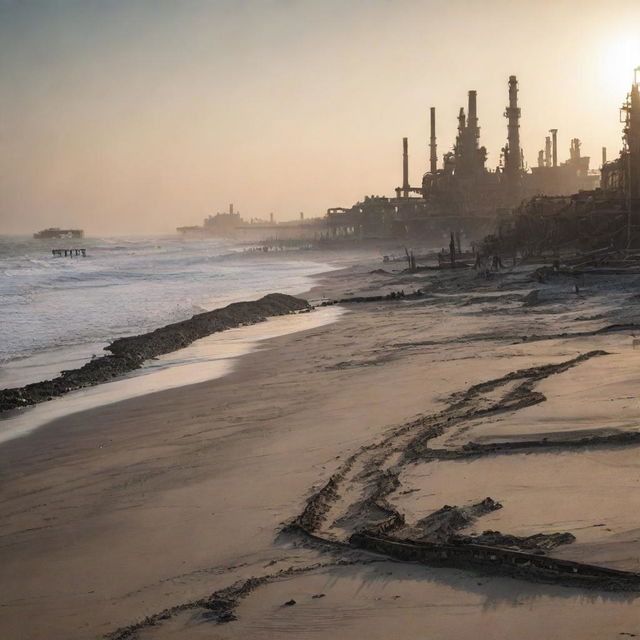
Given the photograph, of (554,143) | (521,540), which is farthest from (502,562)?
(554,143)

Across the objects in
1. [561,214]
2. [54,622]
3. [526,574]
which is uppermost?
[561,214]

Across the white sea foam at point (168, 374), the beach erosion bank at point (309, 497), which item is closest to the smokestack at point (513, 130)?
the white sea foam at point (168, 374)

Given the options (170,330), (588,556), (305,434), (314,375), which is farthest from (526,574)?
(170,330)

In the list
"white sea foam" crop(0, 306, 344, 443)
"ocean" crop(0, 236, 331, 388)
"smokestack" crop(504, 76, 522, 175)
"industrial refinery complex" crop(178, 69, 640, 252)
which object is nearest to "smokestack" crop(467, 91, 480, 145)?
"industrial refinery complex" crop(178, 69, 640, 252)

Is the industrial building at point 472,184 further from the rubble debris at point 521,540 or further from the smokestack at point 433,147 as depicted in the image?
the rubble debris at point 521,540

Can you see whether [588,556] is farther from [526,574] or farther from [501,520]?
[501,520]

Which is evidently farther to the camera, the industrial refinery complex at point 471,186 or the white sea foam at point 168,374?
the industrial refinery complex at point 471,186

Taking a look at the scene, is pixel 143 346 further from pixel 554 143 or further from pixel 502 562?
pixel 554 143
